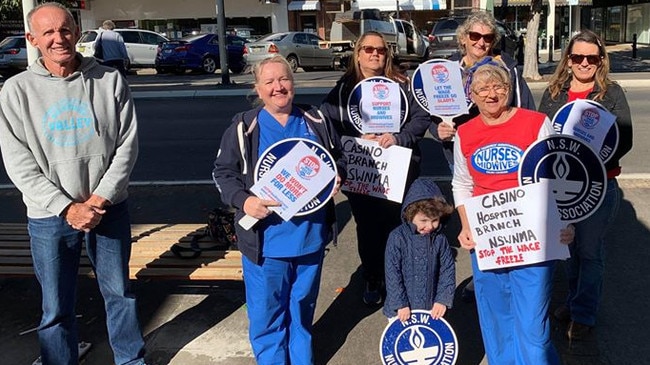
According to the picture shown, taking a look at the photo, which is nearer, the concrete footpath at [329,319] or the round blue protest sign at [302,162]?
the round blue protest sign at [302,162]

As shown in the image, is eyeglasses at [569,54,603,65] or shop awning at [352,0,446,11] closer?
eyeglasses at [569,54,603,65]

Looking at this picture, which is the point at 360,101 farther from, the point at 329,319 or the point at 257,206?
the point at 329,319

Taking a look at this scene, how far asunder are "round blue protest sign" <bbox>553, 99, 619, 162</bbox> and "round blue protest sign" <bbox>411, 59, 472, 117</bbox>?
70 centimetres

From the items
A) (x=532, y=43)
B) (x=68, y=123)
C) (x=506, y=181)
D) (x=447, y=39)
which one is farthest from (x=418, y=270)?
(x=447, y=39)

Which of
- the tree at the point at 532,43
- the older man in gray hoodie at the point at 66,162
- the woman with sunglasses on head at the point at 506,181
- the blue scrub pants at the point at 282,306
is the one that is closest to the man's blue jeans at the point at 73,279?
the older man in gray hoodie at the point at 66,162

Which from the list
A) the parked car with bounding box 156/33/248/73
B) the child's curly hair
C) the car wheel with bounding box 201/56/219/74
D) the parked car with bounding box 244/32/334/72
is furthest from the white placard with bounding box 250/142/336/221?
the car wheel with bounding box 201/56/219/74

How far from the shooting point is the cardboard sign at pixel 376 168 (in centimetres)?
401

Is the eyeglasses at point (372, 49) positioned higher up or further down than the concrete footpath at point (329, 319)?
higher up

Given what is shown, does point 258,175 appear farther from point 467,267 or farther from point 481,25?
point 467,267

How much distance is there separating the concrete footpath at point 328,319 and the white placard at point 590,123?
1271 mm

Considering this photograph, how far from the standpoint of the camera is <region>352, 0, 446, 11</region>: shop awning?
3546cm

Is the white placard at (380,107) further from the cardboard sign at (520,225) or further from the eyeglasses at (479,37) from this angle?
the cardboard sign at (520,225)

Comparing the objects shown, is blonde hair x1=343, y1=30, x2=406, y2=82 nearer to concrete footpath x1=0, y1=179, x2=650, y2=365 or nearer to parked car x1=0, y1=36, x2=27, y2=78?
concrete footpath x1=0, y1=179, x2=650, y2=365

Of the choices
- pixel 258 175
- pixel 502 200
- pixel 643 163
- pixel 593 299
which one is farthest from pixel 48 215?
pixel 643 163
